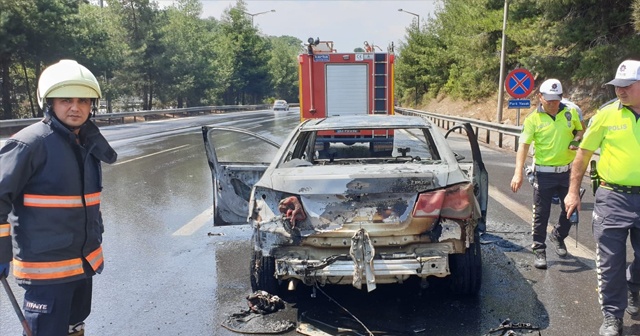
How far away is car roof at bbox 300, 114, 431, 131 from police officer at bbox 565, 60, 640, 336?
5.06 ft

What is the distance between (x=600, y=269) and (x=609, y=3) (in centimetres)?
1663

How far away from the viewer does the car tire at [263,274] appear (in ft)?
14.3

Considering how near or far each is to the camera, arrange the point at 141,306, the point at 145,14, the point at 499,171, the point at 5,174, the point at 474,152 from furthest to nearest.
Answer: the point at 145,14 → the point at 499,171 → the point at 474,152 → the point at 141,306 → the point at 5,174

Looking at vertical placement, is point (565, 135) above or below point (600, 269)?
above

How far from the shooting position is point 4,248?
2.60 meters

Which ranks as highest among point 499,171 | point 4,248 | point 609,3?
point 609,3

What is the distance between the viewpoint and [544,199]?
17.4 ft

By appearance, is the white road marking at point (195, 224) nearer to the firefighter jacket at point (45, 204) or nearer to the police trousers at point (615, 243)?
the firefighter jacket at point (45, 204)

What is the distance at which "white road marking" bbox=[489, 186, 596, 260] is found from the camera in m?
5.59

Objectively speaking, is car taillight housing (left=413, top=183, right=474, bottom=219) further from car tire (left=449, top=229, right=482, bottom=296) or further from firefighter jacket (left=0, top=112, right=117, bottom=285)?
firefighter jacket (left=0, top=112, right=117, bottom=285)

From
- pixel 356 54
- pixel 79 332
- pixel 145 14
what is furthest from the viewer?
pixel 145 14

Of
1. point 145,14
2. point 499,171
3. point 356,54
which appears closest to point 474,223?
point 499,171

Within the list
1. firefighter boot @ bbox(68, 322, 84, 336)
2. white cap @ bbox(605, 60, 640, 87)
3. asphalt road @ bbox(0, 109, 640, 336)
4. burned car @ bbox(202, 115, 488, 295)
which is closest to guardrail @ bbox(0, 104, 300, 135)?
asphalt road @ bbox(0, 109, 640, 336)

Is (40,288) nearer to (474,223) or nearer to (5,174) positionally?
(5,174)
